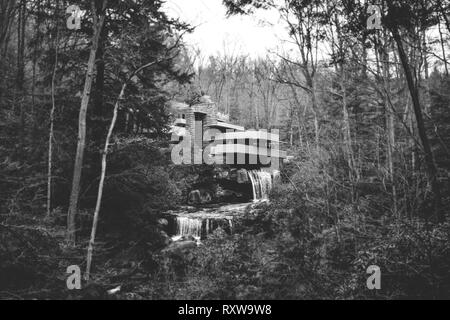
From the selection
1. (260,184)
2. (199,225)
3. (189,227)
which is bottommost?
(189,227)

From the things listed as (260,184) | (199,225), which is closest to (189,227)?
(199,225)

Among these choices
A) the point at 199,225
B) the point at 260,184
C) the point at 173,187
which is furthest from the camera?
the point at 260,184

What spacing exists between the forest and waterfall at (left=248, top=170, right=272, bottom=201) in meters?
6.50

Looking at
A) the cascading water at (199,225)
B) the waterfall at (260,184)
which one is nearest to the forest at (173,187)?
the cascading water at (199,225)

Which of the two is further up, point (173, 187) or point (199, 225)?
point (173, 187)

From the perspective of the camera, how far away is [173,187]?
13.5 meters

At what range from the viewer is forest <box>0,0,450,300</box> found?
684cm

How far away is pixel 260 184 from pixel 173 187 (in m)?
8.40

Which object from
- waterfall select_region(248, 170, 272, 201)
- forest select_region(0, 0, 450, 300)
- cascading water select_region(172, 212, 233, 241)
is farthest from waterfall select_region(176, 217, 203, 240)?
waterfall select_region(248, 170, 272, 201)

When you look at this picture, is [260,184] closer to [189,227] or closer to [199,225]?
[199,225]

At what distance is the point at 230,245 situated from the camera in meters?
10.6

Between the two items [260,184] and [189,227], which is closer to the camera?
[189,227]

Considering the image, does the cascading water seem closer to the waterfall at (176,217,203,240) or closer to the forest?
the waterfall at (176,217,203,240)
